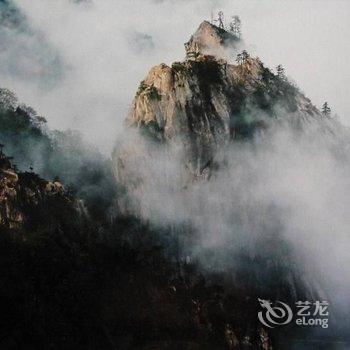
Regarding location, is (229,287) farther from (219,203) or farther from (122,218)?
(122,218)

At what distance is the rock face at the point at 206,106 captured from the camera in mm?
89000

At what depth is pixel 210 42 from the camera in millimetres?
127500

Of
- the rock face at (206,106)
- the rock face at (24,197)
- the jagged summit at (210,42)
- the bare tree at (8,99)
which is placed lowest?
the rock face at (24,197)

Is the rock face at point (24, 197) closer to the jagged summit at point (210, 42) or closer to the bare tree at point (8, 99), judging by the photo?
the bare tree at point (8, 99)

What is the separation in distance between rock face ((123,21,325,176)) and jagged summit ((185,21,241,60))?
69.5 feet

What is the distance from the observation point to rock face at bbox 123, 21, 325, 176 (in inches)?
3504

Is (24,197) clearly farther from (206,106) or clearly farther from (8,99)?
(8,99)

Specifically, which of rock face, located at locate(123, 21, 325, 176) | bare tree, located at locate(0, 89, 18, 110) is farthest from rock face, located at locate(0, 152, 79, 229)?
bare tree, located at locate(0, 89, 18, 110)

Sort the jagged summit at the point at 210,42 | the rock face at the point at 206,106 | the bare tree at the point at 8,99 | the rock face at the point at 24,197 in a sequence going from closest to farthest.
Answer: the rock face at the point at 24,197 < the rock face at the point at 206,106 < the bare tree at the point at 8,99 < the jagged summit at the point at 210,42

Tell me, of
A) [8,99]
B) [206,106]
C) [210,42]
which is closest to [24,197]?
[206,106]

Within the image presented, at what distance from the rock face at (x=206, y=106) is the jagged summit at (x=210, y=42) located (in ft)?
69.5

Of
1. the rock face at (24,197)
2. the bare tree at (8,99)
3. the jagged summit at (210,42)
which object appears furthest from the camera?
the jagged summit at (210,42)

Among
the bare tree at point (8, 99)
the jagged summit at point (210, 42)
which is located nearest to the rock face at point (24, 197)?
the bare tree at point (8, 99)

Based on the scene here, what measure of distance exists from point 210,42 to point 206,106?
135ft
